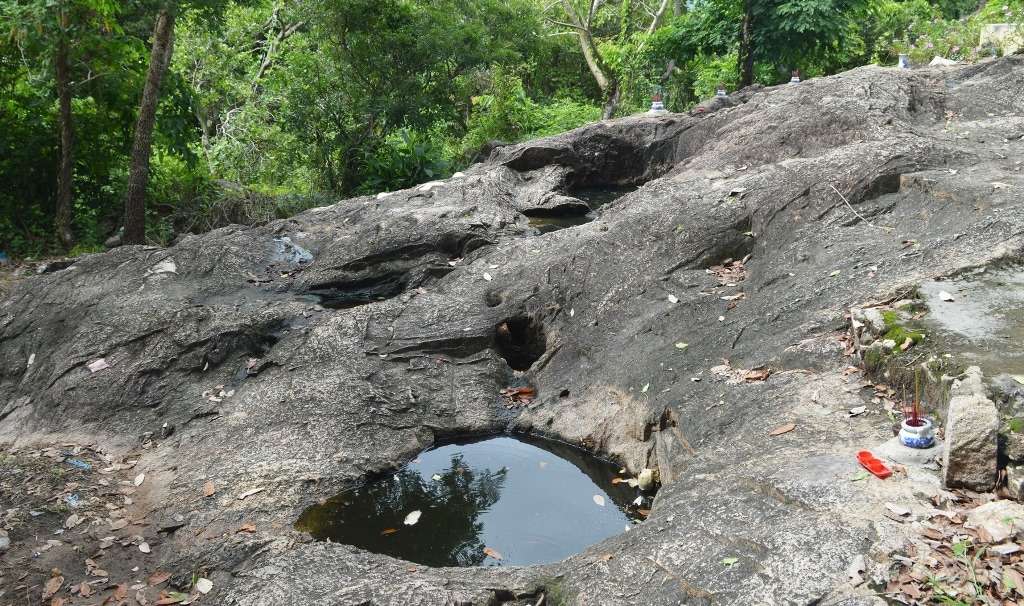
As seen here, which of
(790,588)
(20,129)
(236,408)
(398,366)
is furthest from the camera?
Answer: (20,129)

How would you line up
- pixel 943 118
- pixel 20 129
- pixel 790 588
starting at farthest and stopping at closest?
pixel 20 129 < pixel 943 118 < pixel 790 588

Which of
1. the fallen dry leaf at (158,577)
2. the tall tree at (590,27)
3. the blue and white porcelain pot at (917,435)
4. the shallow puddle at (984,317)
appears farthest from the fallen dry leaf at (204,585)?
the tall tree at (590,27)

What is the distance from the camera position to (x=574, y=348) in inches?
276

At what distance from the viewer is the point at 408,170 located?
15328mm

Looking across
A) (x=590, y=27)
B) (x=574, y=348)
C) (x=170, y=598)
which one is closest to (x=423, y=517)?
(x=170, y=598)

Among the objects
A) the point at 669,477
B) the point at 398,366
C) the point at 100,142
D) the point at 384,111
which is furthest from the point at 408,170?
the point at 669,477

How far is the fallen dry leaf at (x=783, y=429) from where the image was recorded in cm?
463

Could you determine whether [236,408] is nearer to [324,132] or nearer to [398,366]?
[398,366]

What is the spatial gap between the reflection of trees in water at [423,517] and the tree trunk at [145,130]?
708 centimetres

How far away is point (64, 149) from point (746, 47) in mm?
11923

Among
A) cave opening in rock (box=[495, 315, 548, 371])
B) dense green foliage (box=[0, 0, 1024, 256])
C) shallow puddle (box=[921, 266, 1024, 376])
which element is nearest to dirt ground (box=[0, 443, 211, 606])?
cave opening in rock (box=[495, 315, 548, 371])

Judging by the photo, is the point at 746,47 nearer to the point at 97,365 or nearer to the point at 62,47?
the point at 62,47

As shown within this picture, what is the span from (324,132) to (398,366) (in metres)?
8.80

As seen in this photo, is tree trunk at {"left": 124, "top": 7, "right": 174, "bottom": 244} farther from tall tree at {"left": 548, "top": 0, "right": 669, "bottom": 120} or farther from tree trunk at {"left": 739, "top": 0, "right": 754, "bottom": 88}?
tall tree at {"left": 548, "top": 0, "right": 669, "bottom": 120}
